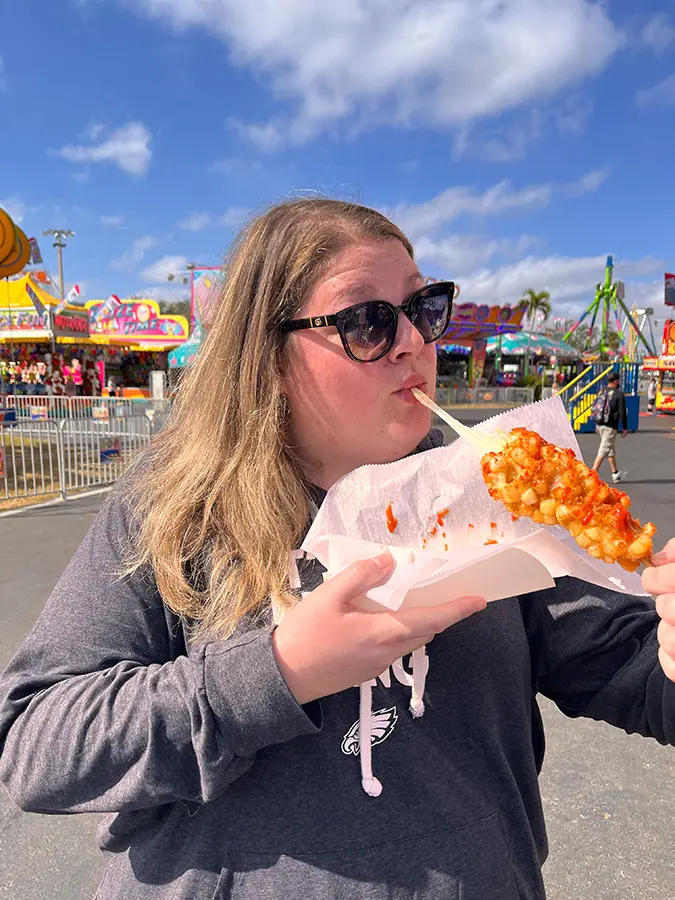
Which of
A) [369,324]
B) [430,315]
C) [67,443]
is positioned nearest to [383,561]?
[369,324]

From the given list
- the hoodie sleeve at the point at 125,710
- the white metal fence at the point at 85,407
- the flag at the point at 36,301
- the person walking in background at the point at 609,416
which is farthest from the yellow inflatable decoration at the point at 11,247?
the hoodie sleeve at the point at 125,710

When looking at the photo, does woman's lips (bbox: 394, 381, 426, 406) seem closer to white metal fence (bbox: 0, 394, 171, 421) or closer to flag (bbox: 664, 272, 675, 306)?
white metal fence (bbox: 0, 394, 171, 421)

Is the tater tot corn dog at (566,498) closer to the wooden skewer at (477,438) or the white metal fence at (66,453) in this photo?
the wooden skewer at (477,438)

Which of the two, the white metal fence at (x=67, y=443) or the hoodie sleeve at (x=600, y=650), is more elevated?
the hoodie sleeve at (x=600, y=650)

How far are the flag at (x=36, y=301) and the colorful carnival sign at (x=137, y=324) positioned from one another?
6.54 meters

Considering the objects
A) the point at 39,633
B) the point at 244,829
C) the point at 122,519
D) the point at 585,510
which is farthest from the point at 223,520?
the point at 585,510

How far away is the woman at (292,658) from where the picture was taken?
3.14 feet

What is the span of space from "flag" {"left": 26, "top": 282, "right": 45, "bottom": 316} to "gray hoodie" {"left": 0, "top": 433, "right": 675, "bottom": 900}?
71.9 ft

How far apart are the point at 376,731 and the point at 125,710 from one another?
425 millimetres

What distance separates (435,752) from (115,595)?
0.64 metres

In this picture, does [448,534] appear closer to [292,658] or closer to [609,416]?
[292,658]

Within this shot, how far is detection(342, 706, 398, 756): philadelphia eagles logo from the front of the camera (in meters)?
1.10

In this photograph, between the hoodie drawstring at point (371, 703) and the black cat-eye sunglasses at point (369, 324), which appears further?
the black cat-eye sunglasses at point (369, 324)

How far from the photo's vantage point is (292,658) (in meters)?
0.95
